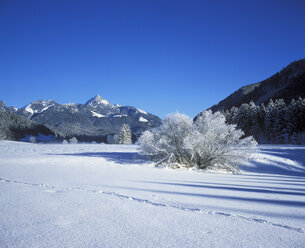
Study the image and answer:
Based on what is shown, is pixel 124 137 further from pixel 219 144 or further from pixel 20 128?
pixel 20 128

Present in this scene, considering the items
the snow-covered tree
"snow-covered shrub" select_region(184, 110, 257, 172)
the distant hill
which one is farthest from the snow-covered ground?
the distant hill

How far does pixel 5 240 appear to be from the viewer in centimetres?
222

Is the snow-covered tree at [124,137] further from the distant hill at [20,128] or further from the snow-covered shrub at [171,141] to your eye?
the distant hill at [20,128]

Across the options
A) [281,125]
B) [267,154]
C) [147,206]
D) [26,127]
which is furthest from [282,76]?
[26,127]

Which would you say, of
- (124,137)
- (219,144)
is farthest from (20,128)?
(219,144)

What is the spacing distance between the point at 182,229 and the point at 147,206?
1148mm

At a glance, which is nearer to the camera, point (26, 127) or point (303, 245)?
point (303, 245)

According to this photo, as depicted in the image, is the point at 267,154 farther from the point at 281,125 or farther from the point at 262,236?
the point at 281,125

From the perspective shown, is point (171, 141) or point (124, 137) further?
point (124, 137)

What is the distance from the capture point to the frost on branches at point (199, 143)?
1353 centimetres

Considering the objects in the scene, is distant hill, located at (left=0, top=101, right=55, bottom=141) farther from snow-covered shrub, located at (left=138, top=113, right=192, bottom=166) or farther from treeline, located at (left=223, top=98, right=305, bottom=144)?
treeline, located at (left=223, top=98, right=305, bottom=144)

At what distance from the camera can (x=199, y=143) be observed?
527 inches

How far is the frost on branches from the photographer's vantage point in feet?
44.4

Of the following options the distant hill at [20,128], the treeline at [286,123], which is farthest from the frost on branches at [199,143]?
the distant hill at [20,128]
